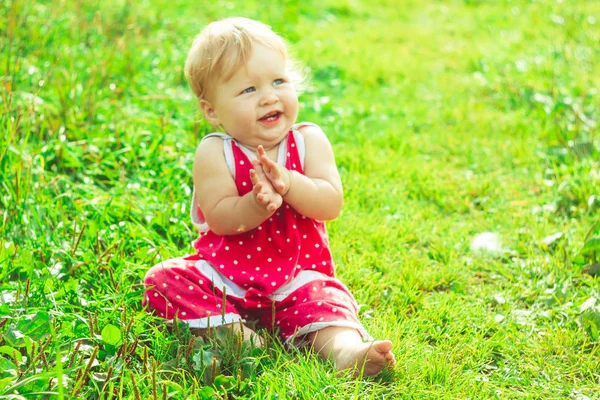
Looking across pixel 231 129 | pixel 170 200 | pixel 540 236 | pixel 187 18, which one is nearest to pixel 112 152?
pixel 170 200

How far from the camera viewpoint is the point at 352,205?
356 cm

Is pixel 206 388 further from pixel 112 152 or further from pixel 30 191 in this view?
pixel 112 152

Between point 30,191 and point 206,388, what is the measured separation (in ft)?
4.85

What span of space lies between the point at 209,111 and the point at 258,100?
226mm

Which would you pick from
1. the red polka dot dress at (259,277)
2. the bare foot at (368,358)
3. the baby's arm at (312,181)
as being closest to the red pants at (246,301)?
the red polka dot dress at (259,277)

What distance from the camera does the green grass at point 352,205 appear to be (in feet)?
7.50

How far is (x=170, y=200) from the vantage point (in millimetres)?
3400

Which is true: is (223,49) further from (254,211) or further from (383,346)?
(383,346)

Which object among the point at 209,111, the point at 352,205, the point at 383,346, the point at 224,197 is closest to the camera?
the point at 383,346

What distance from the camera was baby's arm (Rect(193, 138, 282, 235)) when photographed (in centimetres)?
239

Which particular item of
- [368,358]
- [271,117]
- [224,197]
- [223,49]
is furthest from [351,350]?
[223,49]

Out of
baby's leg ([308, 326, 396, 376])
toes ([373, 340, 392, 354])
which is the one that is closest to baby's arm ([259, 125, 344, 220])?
baby's leg ([308, 326, 396, 376])

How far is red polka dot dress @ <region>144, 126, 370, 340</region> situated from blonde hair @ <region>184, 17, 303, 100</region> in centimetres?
23

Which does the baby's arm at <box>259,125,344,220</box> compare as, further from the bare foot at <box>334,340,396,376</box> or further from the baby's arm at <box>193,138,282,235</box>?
the bare foot at <box>334,340,396,376</box>
